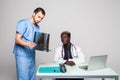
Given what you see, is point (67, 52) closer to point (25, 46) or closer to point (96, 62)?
point (25, 46)

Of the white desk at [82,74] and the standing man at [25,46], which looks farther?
the standing man at [25,46]

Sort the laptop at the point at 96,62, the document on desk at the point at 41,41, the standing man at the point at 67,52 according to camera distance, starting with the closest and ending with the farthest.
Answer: the laptop at the point at 96,62, the document on desk at the point at 41,41, the standing man at the point at 67,52

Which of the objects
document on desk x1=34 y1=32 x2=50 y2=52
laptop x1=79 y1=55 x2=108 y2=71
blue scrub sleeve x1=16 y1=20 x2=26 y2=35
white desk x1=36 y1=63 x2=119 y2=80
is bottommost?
white desk x1=36 y1=63 x2=119 y2=80

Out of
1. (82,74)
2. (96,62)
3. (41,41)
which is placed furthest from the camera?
(41,41)

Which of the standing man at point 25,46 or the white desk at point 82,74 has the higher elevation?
the standing man at point 25,46

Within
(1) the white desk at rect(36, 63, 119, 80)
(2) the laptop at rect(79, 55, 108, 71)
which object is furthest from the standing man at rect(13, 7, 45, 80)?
(2) the laptop at rect(79, 55, 108, 71)

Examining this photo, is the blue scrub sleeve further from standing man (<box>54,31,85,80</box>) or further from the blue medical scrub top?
standing man (<box>54,31,85,80</box>)

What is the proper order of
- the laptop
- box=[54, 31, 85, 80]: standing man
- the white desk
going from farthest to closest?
box=[54, 31, 85, 80]: standing man, the laptop, the white desk

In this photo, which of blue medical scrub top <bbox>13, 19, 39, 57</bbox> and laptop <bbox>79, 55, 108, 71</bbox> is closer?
laptop <bbox>79, 55, 108, 71</bbox>

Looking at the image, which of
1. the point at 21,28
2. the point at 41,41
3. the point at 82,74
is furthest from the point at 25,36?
the point at 82,74

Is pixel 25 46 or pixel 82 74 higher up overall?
pixel 25 46

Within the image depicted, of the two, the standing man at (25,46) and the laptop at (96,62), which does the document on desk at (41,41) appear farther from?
the laptop at (96,62)

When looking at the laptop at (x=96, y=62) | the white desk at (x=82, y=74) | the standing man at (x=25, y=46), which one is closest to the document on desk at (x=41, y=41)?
the standing man at (x=25, y=46)

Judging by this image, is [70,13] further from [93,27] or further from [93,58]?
[93,58]
